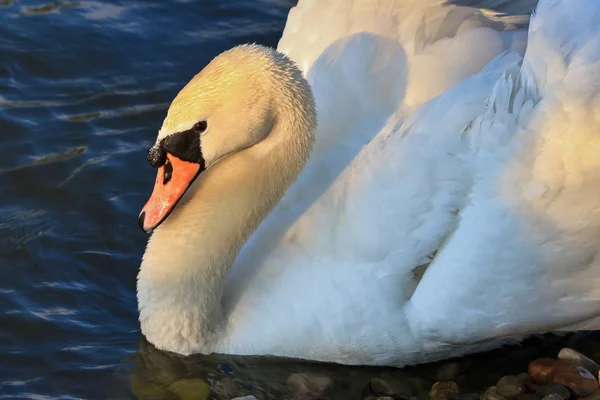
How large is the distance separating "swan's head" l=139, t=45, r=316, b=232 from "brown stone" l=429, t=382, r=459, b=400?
4.84ft

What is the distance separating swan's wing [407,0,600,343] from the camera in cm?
541

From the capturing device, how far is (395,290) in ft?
18.4

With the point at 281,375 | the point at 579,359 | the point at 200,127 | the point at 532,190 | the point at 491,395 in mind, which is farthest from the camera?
the point at 281,375

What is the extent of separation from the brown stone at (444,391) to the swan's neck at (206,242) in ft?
3.73

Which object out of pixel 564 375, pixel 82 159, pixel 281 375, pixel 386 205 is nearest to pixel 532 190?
pixel 386 205

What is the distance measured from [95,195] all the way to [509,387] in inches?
122

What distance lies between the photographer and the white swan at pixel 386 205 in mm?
5465

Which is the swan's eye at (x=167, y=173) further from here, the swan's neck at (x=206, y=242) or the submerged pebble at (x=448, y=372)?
the submerged pebble at (x=448, y=372)

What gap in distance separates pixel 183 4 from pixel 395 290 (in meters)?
4.98

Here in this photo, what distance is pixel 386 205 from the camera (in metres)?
5.51

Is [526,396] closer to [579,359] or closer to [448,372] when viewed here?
[579,359]

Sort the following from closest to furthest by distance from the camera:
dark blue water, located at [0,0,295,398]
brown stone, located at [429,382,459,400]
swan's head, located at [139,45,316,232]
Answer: swan's head, located at [139,45,316,232] → brown stone, located at [429,382,459,400] → dark blue water, located at [0,0,295,398]

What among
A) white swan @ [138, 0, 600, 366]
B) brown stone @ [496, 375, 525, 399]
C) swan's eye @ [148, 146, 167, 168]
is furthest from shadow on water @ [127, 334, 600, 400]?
swan's eye @ [148, 146, 167, 168]

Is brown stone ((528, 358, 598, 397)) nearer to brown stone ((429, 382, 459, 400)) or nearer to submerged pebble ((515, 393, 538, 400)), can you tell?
submerged pebble ((515, 393, 538, 400))
